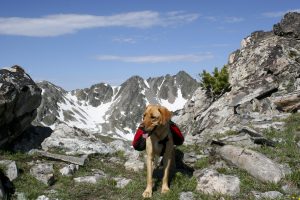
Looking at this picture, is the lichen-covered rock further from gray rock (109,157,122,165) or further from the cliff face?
the cliff face

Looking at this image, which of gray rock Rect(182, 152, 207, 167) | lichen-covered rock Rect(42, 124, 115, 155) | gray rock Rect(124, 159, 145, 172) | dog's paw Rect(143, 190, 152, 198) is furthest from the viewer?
lichen-covered rock Rect(42, 124, 115, 155)

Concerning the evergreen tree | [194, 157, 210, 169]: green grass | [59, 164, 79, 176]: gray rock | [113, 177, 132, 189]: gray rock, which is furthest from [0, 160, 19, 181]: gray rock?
the evergreen tree

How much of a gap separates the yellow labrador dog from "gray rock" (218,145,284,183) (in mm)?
2851

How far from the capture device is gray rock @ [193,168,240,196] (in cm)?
1257

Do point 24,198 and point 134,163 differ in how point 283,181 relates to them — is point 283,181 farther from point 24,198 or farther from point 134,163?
point 24,198

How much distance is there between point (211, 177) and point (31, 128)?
400 inches

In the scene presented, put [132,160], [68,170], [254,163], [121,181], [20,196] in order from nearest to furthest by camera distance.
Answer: [20,196]
[254,163]
[121,181]
[68,170]
[132,160]

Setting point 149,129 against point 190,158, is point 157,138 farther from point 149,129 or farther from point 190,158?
point 190,158

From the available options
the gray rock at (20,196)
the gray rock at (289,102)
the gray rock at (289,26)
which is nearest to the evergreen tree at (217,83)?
→ the gray rock at (289,26)

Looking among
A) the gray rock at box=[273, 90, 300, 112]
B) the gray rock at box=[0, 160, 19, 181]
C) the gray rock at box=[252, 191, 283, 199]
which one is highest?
the gray rock at box=[273, 90, 300, 112]

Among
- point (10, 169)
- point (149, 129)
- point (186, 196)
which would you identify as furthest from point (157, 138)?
point (10, 169)

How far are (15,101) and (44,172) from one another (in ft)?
13.2

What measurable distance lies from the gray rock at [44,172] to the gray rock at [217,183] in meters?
5.42

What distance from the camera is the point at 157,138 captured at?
507 inches
